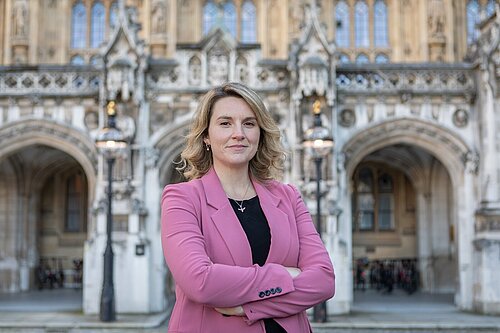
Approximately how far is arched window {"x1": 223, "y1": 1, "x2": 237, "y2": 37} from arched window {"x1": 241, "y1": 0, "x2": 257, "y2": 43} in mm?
A: 336

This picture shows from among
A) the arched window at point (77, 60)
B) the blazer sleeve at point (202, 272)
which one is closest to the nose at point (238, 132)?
the blazer sleeve at point (202, 272)

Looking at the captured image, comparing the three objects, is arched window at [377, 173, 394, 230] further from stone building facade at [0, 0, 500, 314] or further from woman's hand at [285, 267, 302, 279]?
woman's hand at [285, 267, 302, 279]

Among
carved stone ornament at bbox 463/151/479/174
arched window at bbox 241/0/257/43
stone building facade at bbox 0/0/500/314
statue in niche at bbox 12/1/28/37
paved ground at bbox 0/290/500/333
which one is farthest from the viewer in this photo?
arched window at bbox 241/0/257/43

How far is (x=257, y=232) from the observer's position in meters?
2.56

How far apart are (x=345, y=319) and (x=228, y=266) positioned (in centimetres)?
1333

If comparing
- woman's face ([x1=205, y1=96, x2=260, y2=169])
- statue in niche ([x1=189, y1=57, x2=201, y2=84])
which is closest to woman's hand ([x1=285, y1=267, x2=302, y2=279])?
woman's face ([x1=205, y1=96, x2=260, y2=169])

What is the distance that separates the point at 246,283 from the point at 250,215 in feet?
1.16

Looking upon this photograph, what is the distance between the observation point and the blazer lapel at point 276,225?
8.38 feet

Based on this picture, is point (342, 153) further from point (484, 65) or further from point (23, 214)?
point (23, 214)

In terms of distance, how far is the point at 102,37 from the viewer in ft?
87.7

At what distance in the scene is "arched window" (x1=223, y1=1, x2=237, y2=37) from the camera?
26266mm

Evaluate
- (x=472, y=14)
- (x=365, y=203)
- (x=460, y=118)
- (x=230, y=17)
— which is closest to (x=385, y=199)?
(x=365, y=203)

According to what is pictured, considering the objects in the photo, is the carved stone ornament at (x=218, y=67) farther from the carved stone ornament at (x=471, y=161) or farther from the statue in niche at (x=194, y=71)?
the carved stone ornament at (x=471, y=161)

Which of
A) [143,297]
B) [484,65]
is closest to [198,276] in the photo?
[143,297]
